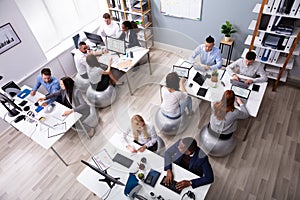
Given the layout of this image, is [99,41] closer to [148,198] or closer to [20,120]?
[20,120]

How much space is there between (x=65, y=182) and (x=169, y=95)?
1977 mm

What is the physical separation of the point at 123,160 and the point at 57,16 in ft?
12.0

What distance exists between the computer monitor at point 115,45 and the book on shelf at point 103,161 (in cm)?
218

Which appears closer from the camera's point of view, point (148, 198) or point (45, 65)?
point (148, 198)

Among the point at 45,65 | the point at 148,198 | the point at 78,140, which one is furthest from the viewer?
the point at 45,65

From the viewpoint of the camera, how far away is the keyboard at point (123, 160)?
242cm

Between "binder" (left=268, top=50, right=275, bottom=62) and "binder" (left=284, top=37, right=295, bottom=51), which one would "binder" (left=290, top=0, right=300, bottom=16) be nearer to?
"binder" (left=284, top=37, right=295, bottom=51)

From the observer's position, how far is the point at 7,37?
3.55m

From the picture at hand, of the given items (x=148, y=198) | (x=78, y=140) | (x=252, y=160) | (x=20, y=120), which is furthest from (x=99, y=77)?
(x=252, y=160)

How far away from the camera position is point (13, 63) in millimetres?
3768

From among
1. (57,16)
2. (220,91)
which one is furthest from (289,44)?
(57,16)

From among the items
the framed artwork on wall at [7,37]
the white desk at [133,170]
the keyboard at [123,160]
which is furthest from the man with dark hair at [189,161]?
the framed artwork on wall at [7,37]

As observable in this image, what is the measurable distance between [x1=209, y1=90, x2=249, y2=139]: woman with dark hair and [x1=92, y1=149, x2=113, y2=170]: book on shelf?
4.52ft

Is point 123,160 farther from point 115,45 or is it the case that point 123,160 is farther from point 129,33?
point 129,33
